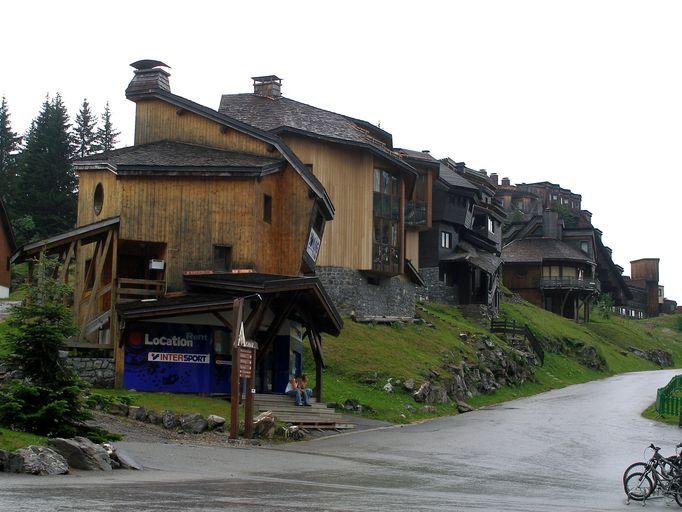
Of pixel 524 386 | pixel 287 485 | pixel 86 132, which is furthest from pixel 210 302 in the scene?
pixel 86 132

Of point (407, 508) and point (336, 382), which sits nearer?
point (407, 508)

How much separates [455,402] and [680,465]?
76.8 ft

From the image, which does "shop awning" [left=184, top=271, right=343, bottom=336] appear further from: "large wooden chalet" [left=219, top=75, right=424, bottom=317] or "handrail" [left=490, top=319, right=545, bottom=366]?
"handrail" [left=490, top=319, right=545, bottom=366]

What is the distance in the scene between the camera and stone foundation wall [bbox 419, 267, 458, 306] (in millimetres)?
71312

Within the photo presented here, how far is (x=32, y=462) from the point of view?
18.1 metres

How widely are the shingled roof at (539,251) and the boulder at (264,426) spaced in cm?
7033

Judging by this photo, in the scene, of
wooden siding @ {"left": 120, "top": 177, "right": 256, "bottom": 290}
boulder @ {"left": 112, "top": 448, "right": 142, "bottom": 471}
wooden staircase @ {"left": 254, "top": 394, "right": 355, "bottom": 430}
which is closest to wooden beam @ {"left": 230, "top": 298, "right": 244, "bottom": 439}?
Answer: wooden staircase @ {"left": 254, "top": 394, "right": 355, "bottom": 430}

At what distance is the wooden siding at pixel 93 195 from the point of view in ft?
120

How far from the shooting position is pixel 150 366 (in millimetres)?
32562

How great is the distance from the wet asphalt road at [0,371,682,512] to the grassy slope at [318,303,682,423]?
9.35ft

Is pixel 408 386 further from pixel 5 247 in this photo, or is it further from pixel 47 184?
pixel 47 184

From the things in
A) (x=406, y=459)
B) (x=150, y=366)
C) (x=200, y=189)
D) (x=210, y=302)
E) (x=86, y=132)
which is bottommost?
(x=406, y=459)

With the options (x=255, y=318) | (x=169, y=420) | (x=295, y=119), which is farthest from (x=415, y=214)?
(x=169, y=420)

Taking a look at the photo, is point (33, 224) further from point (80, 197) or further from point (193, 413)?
point (193, 413)
